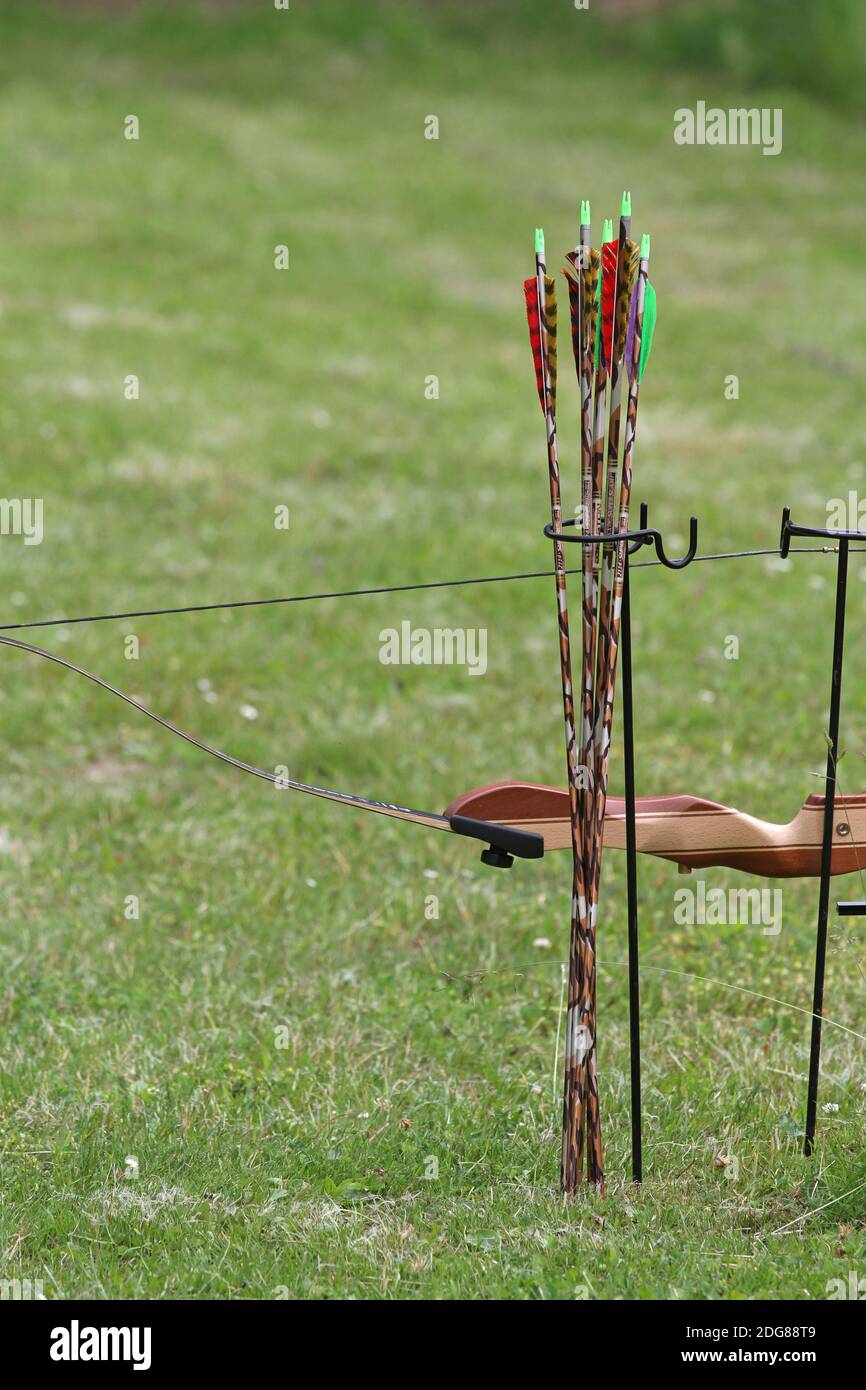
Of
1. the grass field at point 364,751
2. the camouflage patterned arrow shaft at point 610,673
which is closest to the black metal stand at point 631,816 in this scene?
the camouflage patterned arrow shaft at point 610,673

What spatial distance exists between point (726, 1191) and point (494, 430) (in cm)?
748

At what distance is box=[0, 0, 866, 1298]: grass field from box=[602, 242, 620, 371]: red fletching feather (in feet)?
5.29

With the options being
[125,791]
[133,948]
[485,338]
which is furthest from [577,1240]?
[485,338]

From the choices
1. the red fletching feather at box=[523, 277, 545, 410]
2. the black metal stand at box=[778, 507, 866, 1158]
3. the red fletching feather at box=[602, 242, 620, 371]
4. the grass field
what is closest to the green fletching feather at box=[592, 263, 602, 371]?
the red fletching feather at box=[602, 242, 620, 371]

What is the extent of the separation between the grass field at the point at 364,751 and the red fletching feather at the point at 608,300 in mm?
1612

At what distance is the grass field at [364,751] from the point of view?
11.4ft

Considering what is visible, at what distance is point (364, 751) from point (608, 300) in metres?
3.36

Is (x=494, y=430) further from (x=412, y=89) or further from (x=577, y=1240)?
(x=412, y=89)

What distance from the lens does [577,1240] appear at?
3271mm

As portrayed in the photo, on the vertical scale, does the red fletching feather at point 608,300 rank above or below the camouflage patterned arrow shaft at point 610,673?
above

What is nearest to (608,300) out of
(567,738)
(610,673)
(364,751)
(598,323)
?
(598,323)

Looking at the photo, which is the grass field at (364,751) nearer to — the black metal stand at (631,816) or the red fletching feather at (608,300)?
the black metal stand at (631,816)

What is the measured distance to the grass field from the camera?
11.4ft
